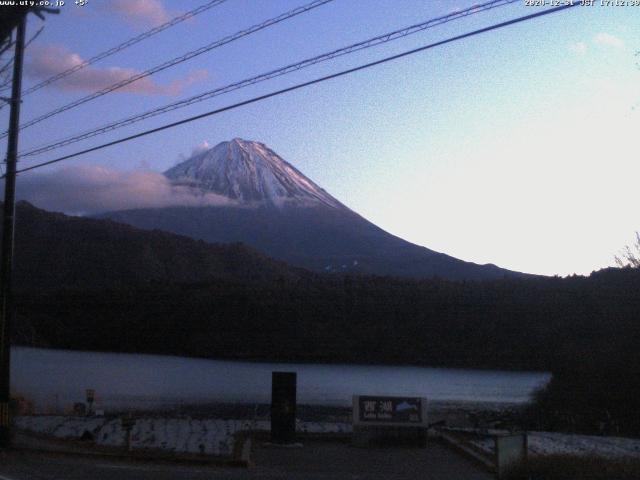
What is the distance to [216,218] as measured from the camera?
506 ft

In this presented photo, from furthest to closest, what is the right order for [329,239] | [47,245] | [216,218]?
[216,218] < [329,239] < [47,245]

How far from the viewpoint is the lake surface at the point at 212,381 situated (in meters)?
42.3

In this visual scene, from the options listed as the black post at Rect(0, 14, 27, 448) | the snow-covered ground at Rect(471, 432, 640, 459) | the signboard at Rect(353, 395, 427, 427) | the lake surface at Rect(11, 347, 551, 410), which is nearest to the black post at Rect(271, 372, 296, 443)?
the signboard at Rect(353, 395, 427, 427)

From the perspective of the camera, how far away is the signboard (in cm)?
2166

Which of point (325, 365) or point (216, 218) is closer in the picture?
point (325, 365)

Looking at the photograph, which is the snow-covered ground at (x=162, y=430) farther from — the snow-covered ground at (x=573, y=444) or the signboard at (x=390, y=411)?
the snow-covered ground at (x=573, y=444)

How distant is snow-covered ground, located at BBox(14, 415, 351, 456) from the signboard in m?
3.13

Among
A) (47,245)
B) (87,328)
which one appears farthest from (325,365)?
(47,245)

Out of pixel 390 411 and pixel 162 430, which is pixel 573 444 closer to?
pixel 390 411

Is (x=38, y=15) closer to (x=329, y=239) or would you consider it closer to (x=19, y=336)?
(x=19, y=336)

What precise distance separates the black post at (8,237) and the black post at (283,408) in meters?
5.99

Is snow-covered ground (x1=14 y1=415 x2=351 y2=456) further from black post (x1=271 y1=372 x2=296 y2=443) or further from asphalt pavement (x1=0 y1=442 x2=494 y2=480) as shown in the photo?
asphalt pavement (x1=0 y1=442 x2=494 y2=480)

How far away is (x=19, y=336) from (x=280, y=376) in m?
45.2

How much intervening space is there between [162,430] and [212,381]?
86.7 ft
